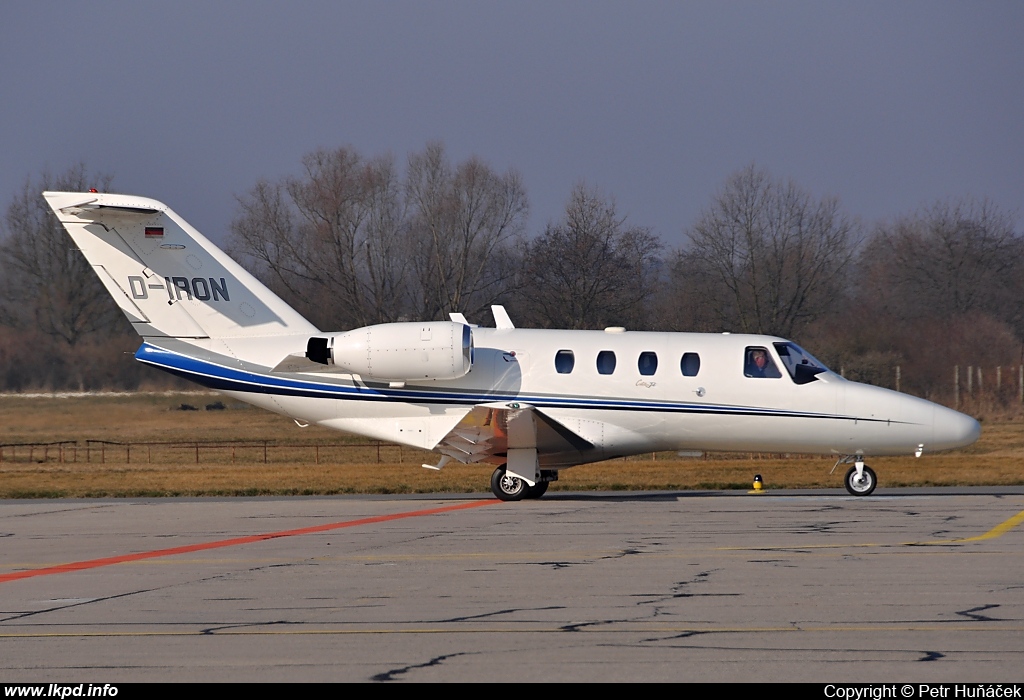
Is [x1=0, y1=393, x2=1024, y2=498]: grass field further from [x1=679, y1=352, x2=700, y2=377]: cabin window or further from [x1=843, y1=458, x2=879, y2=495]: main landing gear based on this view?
[x1=679, y1=352, x2=700, y2=377]: cabin window

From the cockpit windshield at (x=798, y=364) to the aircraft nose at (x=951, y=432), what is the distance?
2.06 meters

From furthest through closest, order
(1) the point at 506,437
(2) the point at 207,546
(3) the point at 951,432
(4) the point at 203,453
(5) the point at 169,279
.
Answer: (4) the point at 203,453, (5) the point at 169,279, (3) the point at 951,432, (1) the point at 506,437, (2) the point at 207,546

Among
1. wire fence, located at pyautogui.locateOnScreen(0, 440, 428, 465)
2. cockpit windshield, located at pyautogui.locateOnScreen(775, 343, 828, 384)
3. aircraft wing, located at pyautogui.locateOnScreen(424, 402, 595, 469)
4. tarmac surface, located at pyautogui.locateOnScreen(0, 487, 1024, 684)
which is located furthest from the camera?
wire fence, located at pyautogui.locateOnScreen(0, 440, 428, 465)

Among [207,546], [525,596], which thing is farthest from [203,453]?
[525,596]

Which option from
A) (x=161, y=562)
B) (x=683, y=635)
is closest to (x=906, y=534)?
(x=683, y=635)

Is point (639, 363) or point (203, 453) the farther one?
point (203, 453)

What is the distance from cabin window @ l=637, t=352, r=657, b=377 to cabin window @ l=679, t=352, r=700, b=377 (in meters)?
0.45

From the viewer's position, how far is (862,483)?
730 inches

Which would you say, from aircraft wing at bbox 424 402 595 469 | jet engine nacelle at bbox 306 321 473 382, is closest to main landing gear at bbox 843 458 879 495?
aircraft wing at bbox 424 402 595 469

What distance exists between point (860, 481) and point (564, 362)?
5.24 metres

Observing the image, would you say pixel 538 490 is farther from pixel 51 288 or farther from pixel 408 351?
pixel 51 288

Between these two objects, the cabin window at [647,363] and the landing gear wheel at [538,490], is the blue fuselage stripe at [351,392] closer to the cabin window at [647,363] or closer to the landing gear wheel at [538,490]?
the cabin window at [647,363]

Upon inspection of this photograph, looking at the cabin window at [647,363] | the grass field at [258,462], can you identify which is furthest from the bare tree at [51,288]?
the cabin window at [647,363]

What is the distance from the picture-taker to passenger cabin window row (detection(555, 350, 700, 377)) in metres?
18.5
